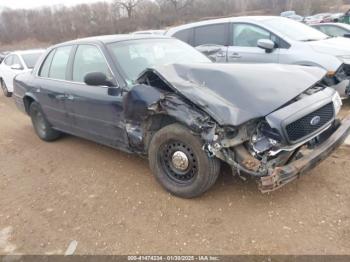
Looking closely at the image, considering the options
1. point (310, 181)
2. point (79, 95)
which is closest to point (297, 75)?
point (310, 181)

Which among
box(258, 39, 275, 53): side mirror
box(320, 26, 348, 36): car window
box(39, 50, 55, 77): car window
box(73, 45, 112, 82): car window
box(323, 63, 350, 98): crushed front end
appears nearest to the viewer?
box(73, 45, 112, 82): car window

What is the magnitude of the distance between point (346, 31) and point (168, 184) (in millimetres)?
9385

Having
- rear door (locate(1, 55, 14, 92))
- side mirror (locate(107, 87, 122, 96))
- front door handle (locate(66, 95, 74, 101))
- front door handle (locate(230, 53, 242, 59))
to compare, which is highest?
side mirror (locate(107, 87, 122, 96))

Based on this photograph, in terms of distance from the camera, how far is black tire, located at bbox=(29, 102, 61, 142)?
17.9ft

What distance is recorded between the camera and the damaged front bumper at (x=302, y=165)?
2658mm

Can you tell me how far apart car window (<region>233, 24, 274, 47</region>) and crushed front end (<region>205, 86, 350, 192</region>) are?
12.2ft

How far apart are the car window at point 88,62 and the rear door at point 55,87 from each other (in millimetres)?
218

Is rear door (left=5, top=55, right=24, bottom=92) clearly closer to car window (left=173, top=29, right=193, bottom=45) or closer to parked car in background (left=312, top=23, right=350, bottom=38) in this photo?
car window (left=173, top=29, right=193, bottom=45)

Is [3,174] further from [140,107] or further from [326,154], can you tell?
[326,154]

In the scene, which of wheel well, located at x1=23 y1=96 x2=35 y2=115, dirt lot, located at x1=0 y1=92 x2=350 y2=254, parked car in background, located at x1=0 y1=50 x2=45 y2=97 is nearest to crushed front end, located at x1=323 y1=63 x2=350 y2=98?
dirt lot, located at x1=0 y1=92 x2=350 y2=254

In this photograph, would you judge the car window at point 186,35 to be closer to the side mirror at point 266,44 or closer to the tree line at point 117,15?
the side mirror at point 266,44

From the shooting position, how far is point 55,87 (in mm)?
4785

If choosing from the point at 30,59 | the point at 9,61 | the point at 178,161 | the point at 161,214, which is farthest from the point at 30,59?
the point at 161,214

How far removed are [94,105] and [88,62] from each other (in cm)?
66
